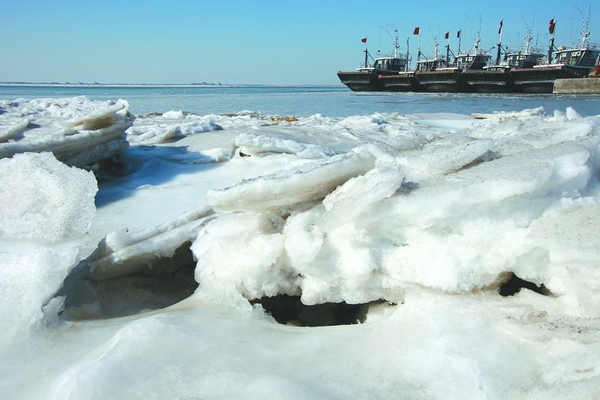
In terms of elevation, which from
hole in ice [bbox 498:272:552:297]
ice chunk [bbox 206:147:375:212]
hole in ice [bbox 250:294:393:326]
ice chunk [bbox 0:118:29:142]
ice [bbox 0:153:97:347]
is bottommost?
hole in ice [bbox 250:294:393:326]

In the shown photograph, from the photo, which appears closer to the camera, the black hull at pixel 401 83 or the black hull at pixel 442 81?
the black hull at pixel 442 81

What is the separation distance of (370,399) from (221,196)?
90 cm

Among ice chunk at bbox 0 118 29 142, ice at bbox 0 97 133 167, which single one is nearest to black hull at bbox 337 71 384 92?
ice at bbox 0 97 133 167

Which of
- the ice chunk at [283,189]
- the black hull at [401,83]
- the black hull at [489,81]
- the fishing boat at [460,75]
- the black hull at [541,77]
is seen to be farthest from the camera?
the black hull at [401,83]

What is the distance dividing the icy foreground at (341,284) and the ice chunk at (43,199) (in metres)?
0.01

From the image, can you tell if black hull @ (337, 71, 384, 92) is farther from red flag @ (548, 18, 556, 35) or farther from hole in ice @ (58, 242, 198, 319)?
hole in ice @ (58, 242, 198, 319)

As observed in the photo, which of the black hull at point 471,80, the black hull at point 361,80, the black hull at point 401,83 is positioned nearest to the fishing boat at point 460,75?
the black hull at point 471,80

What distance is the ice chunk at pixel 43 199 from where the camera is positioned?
183cm

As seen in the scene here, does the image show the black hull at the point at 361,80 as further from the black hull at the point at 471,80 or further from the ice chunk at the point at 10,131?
the ice chunk at the point at 10,131

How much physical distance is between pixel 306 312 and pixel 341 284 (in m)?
0.30

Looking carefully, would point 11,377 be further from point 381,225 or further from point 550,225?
point 550,225

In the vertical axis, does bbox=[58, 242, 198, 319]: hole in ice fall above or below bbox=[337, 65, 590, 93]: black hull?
below

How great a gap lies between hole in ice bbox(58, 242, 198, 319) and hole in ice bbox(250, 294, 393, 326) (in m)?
0.47

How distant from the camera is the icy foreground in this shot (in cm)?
101
